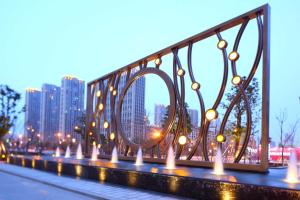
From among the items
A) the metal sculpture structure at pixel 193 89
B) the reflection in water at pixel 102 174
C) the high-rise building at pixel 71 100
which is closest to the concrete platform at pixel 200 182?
the reflection in water at pixel 102 174

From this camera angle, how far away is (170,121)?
980 centimetres

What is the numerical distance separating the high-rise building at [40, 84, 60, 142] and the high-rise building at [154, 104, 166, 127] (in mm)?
30581

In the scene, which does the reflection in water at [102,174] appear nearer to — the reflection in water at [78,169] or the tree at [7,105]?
the reflection in water at [78,169]

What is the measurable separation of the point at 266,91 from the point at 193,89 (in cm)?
244

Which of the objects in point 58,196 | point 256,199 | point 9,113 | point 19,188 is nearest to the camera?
point 256,199

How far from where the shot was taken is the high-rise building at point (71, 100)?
40.7 m

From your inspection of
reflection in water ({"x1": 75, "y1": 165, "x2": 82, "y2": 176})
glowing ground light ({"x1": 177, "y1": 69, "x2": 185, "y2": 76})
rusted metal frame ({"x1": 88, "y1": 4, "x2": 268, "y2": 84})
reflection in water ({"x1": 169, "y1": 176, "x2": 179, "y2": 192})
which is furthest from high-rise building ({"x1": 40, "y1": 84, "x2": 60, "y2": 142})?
reflection in water ({"x1": 169, "y1": 176, "x2": 179, "y2": 192})

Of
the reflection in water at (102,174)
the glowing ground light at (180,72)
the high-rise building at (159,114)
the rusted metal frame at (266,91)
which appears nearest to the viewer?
the rusted metal frame at (266,91)

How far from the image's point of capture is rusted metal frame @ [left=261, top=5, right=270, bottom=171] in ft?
23.2

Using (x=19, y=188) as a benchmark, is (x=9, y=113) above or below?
above

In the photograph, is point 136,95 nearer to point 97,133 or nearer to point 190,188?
point 97,133

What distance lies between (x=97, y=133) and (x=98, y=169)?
5.92 meters

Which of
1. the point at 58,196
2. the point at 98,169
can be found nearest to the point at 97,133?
the point at 98,169

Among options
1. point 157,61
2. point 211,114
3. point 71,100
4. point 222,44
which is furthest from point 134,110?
point 71,100
